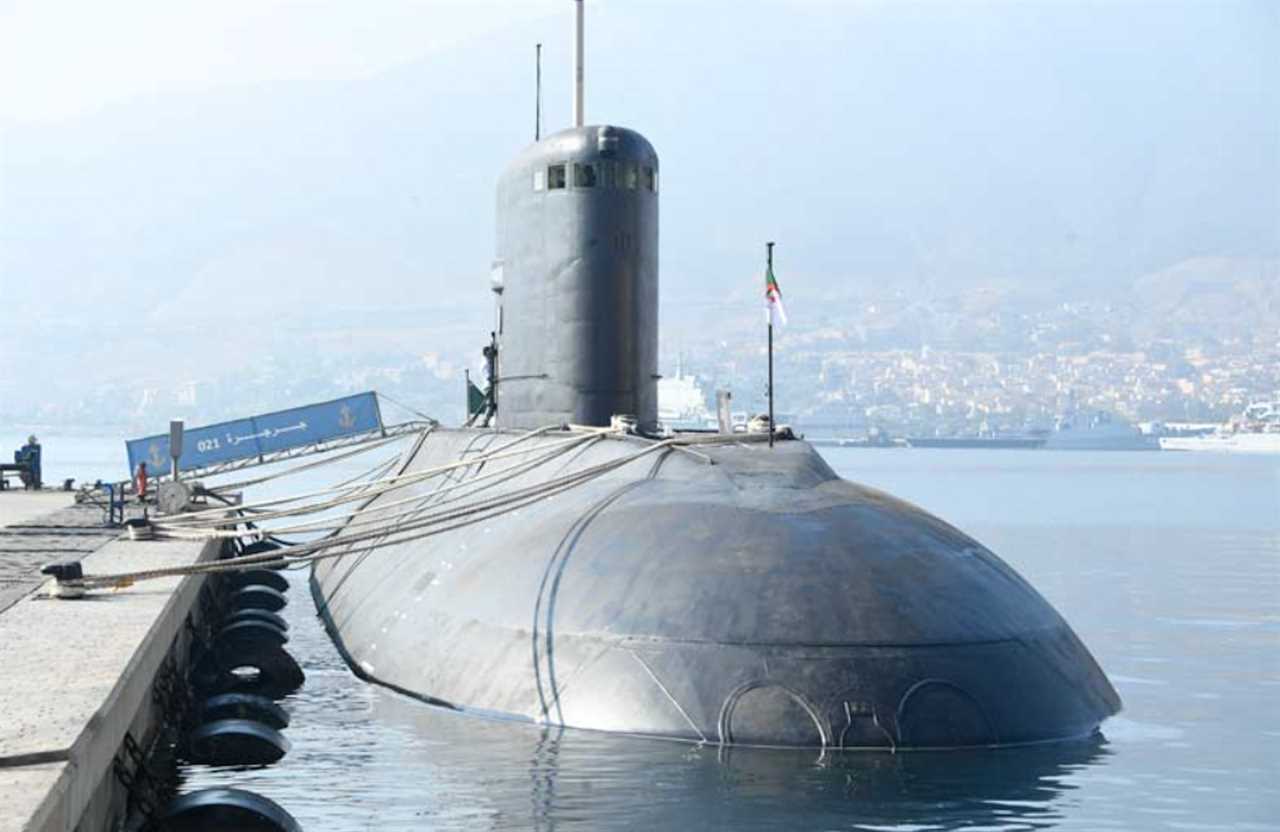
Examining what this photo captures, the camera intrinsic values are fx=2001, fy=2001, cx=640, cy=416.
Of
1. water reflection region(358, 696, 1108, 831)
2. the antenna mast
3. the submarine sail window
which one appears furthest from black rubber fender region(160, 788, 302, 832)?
the antenna mast

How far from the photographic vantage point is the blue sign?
39625 millimetres

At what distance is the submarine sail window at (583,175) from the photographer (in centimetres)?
2250

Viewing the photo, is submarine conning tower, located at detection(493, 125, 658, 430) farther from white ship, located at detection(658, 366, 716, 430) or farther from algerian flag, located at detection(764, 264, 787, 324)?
white ship, located at detection(658, 366, 716, 430)

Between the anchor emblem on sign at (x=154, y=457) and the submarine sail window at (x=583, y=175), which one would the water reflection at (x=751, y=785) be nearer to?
the submarine sail window at (x=583, y=175)

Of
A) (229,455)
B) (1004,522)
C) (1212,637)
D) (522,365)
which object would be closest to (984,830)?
(522,365)

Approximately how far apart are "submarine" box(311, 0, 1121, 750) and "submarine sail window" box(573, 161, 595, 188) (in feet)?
0.07

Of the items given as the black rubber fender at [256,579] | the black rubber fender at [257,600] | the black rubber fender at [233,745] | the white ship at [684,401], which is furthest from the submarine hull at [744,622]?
the white ship at [684,401]

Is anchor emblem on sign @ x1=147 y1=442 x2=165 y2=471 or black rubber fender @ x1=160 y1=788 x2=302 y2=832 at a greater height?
anchor emblem on sign @ x1=147 y1=442 x2=165 y2=471

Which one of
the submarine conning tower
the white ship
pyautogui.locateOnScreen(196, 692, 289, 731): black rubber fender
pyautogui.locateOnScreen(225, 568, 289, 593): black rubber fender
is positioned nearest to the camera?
pyautogui.locateOnScreen(196, 692, 289, 731): black rubber fender

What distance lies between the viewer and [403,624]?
1944 cm

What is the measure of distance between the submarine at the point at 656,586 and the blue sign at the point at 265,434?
58.1 ft

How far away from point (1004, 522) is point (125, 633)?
55.3 meters

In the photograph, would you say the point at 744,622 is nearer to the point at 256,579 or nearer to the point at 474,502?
the point at 474,502

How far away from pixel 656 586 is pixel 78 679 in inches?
204
